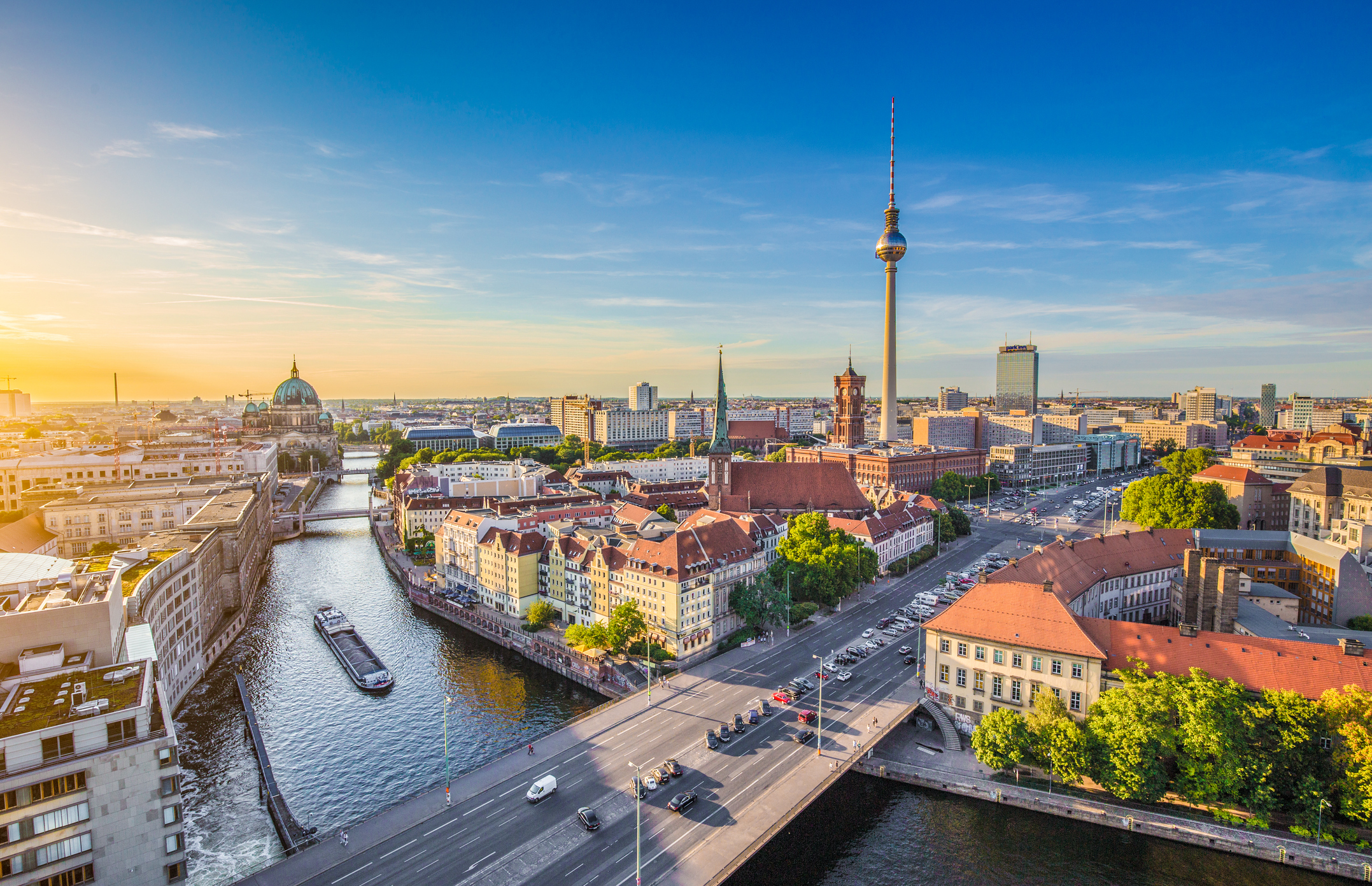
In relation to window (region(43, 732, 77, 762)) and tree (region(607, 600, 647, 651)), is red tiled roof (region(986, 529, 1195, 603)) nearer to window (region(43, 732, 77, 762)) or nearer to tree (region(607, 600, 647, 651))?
tree (region(607, 600, 647, 651))

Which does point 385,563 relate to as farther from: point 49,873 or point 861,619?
point 49,873

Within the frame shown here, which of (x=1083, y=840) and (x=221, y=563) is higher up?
(x=221, y=563)

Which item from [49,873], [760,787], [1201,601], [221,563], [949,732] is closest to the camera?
[49,873]

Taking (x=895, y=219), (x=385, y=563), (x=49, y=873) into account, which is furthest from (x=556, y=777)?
(x=895, y=219)

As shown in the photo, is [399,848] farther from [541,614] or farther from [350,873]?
[541,614]

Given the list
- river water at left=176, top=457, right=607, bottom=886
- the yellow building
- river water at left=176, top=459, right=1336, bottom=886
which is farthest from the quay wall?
river water at left=176, top=457, right=607, bottom=886

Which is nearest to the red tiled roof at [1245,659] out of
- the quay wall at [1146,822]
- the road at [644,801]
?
the quay wall at [1146,822]
